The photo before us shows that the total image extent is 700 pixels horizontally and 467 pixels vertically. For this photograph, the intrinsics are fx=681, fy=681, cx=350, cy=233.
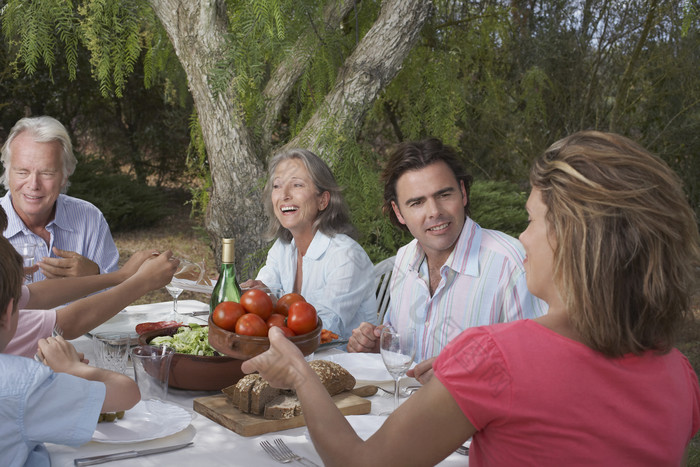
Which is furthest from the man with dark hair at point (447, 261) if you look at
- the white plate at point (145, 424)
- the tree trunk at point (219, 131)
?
the tree trunk at point (219, 131)

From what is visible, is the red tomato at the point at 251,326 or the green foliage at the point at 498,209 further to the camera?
the green foliage at the point at 498,209

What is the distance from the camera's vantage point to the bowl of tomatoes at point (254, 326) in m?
1.78

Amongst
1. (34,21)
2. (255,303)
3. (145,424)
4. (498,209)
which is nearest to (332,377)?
(255,303)

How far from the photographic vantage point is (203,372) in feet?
6.27

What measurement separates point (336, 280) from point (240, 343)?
4.23 feet

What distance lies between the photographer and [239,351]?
1786 mm

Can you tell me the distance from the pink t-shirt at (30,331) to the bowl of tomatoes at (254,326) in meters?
0.50

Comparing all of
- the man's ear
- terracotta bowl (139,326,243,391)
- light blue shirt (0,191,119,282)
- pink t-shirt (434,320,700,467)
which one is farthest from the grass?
pink t-shirt (434,320,700,467)

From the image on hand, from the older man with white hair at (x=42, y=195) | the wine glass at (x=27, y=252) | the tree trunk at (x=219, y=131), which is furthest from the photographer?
the tree trunk at (x=219, y=131)

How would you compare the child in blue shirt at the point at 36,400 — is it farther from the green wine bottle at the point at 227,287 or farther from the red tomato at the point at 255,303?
the green wine bottle at the point at 227,287

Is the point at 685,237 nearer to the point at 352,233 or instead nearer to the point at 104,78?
the point at 352,233

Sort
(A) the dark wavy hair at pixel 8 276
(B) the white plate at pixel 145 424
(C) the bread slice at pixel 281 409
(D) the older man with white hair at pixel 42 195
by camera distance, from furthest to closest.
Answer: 1. (D) the older man with white hair at pixel 42 195
2. (C) the bread slice at pixel 281 409
3. (B) the white plate at pixel 145 424
4. (A) the dark wavy hair at pixel 8 276

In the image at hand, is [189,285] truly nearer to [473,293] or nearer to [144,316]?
[144,316]

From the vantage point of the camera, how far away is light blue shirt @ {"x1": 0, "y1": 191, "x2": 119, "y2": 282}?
10.8 ft
